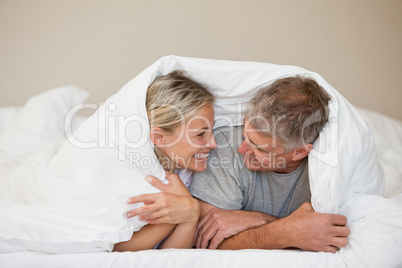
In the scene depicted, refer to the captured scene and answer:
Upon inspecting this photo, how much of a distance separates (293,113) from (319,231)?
42 centimetres

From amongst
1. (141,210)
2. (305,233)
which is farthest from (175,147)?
(305,233)

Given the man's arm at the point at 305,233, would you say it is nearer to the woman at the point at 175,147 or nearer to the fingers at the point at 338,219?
the fingers at the point at 338,219

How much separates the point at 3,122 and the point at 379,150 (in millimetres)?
2012

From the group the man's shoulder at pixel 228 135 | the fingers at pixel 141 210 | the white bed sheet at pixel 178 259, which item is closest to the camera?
the white bed sheet at pixel 178 259

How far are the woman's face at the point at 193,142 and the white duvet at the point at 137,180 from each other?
9 cm

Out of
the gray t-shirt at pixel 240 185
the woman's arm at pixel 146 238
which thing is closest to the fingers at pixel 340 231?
the gray t-shirt at pixel 240 185

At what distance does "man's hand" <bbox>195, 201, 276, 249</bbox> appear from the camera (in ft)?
5.09

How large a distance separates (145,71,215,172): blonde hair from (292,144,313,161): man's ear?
0.40 m

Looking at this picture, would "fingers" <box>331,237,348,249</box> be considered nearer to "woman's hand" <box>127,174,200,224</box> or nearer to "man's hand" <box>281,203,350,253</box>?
"man's hand" <box>281,203,350,253</box>

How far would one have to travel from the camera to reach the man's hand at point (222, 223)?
1553 millimetres

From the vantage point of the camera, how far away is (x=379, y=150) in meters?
2.10

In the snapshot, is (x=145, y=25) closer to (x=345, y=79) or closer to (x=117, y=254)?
(x=345, y=79)

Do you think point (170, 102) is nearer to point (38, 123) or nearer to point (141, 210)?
point (141, 210)

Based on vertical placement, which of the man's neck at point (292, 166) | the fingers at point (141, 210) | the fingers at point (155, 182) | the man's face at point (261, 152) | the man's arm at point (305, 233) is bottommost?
the man's arm at point (305, 233)
